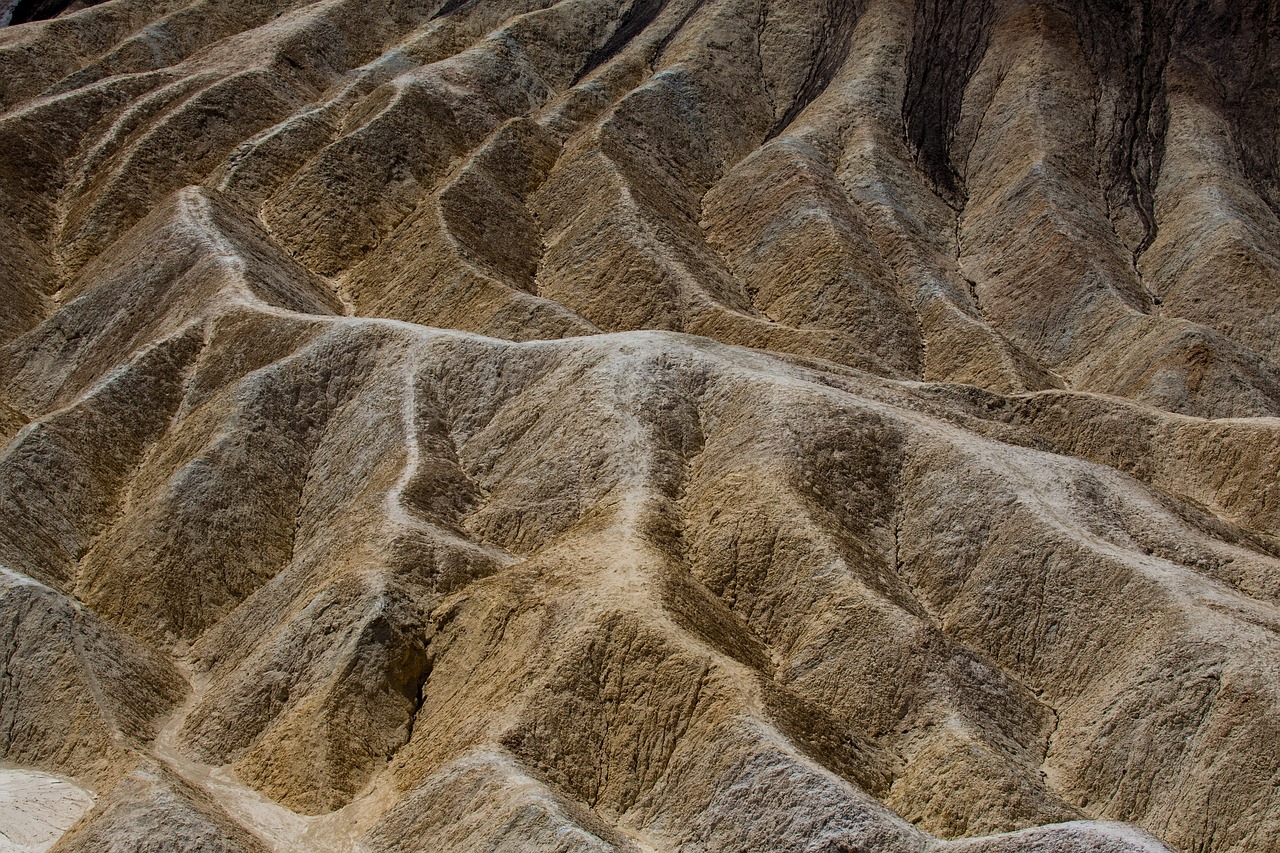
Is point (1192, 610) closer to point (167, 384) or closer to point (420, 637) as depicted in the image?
point (420, 637)

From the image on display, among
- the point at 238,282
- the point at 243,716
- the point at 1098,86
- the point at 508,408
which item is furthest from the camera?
the point at 1098,86

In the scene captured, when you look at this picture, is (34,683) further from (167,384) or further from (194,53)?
(194,53)

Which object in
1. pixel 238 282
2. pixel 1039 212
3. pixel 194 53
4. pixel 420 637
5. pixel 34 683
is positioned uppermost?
pixel 194 53

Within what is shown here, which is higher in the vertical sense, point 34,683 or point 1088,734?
point 34,683

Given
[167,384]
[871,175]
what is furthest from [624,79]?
[167,384]

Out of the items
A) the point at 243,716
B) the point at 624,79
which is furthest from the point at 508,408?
the point at 624,79

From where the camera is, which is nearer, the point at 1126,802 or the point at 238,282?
the point at 1126,802

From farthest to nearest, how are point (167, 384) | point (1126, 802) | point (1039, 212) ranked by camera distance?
point (1039, 212)
point (167, 384)
point (1126, 802)
